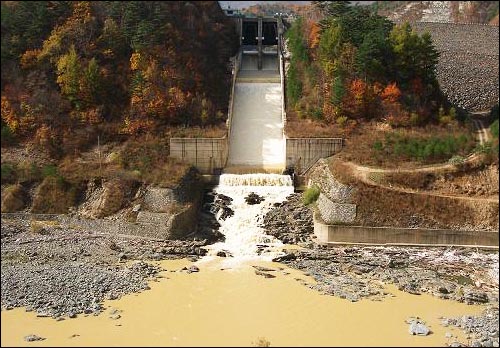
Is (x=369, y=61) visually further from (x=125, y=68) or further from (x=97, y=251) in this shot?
(x=97, y=251)

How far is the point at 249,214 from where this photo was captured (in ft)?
84.6

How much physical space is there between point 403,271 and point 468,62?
2286 centimetres


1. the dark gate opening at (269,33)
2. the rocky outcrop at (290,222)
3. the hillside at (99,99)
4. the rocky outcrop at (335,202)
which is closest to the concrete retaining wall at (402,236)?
the rocky outcrop at (335,202)

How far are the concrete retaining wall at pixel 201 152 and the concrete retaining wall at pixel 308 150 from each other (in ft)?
11.9

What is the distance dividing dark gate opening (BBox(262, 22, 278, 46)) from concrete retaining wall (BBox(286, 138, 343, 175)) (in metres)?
18.6

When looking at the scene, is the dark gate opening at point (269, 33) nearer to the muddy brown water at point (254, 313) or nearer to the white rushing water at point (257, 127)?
the white rushing water at point (257, 127)

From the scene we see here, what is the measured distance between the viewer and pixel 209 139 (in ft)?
96.3

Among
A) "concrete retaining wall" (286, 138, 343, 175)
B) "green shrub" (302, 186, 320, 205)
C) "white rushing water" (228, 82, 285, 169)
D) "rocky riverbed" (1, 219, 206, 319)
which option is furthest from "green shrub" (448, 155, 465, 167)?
"rocky riverbed" (1, 219, 206, 319)

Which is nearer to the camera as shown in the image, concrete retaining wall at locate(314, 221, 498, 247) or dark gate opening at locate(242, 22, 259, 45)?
concrete retaining wall at locate(314, 221, 498, 247)

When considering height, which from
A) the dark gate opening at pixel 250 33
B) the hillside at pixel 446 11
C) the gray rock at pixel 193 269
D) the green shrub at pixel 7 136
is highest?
the hillside at pixel 446 11

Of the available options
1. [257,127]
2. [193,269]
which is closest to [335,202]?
[193,269]

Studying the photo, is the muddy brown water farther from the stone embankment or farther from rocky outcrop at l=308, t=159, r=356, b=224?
the stone embankment

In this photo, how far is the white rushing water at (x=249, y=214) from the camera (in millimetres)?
22828

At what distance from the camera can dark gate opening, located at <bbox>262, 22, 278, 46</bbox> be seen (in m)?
45.5
